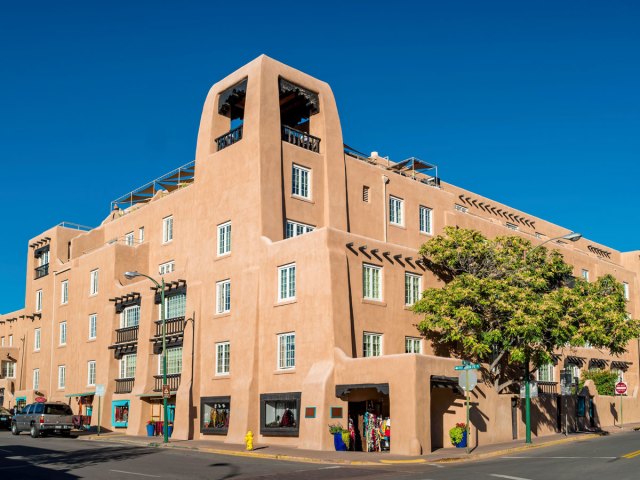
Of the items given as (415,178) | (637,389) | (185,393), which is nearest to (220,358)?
(185,393)

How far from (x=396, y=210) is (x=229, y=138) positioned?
1036 cm

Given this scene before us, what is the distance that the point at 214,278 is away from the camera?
39406mm

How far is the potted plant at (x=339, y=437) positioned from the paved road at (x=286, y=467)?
4.64m

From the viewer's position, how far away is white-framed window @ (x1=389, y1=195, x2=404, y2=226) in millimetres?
43125

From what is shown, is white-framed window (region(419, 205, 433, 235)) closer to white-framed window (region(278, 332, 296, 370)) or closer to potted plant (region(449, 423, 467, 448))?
white-framed window (region(278, 332, 296, 370))

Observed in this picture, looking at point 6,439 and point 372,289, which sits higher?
point 372,289

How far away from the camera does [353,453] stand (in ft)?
95.9

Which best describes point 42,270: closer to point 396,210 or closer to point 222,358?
point 222,358

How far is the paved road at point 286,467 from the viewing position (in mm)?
Answer: 21125

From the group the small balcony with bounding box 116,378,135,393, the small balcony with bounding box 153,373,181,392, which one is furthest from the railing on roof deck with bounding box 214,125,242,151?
the small balcony with bounding box 116,378,135,393

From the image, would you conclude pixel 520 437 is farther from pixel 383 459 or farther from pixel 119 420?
pixel 119 420

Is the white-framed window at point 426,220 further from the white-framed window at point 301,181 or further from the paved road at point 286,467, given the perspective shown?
the paved road at point 286,467

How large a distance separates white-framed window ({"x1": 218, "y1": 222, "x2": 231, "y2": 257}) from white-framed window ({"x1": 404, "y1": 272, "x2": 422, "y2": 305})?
920 centimetres

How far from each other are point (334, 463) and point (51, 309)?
36447mm
